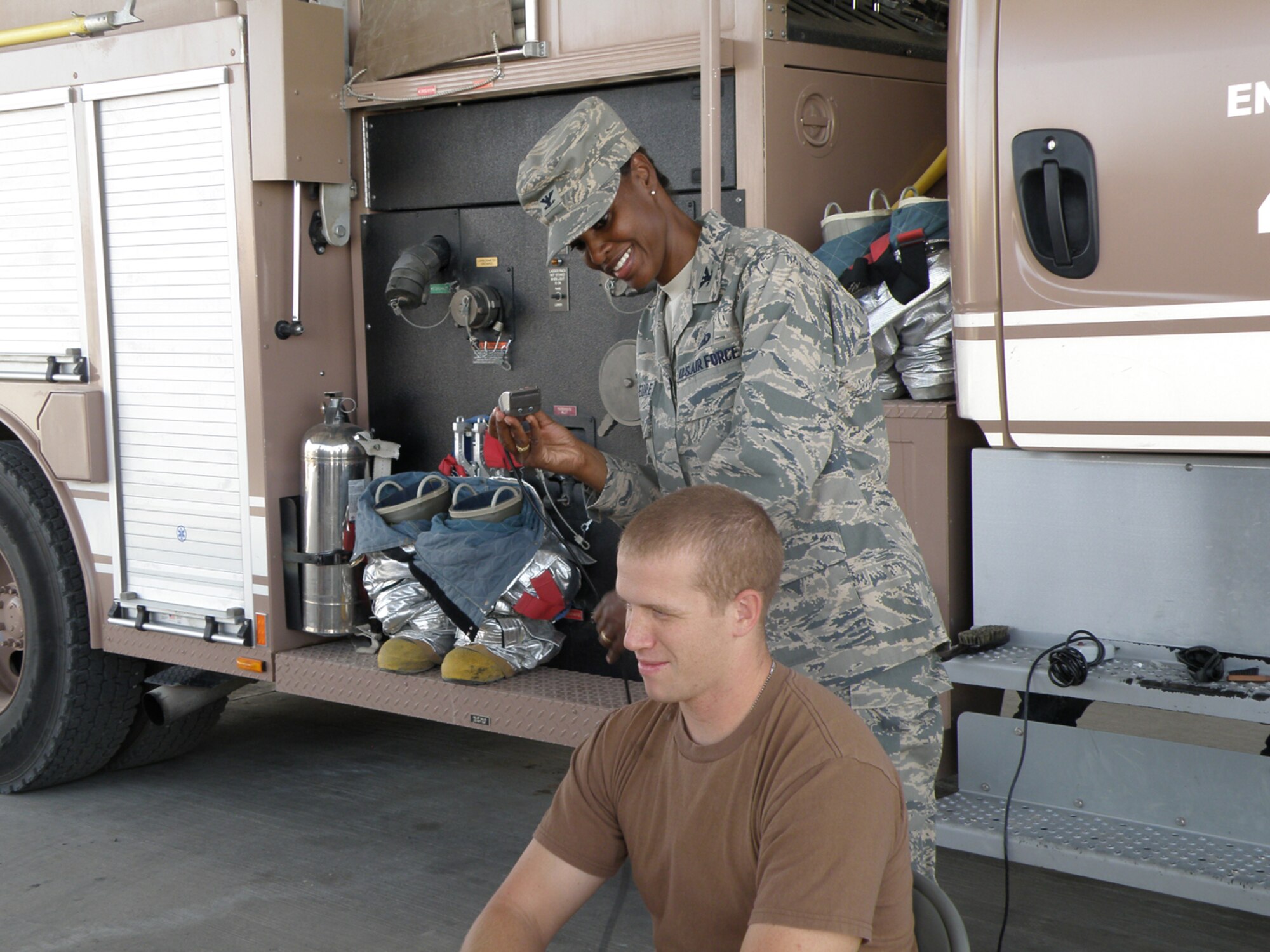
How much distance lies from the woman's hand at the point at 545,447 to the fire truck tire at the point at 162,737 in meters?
3.07

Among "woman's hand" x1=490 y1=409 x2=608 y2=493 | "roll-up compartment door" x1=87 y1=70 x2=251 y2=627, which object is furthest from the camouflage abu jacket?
"roll-up compartment door" x1=87 y1=70 x2=251 y2=627

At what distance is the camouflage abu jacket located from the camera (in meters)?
2.19

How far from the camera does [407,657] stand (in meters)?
3.94

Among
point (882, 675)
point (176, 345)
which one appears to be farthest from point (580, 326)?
point (882, 675)

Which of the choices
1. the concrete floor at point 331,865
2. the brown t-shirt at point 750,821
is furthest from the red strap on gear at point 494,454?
the brown t-shirt at point 750,821

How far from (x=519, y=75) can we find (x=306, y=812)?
2.55 meters

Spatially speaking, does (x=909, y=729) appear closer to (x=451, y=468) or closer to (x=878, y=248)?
(x=878, y=248)

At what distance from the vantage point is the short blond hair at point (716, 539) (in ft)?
5.66

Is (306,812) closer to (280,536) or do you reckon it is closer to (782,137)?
(280,536)

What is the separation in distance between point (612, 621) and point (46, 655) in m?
3.36

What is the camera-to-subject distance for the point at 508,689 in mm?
3771

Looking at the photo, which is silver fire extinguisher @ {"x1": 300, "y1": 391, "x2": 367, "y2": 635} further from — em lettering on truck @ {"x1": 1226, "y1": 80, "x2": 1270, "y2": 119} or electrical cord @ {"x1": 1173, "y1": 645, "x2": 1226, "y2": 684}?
em lettering on truck @ {"x1": 1226, "y1": 80, "x2": 1270, "y2": 119}

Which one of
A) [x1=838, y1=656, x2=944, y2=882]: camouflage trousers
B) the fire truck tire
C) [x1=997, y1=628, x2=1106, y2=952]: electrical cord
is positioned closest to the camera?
[x1=838, y1=656, x2=944, y2=882]: camouflage trousers

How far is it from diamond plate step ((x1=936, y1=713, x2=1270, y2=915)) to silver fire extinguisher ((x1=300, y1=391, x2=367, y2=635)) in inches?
80.3
